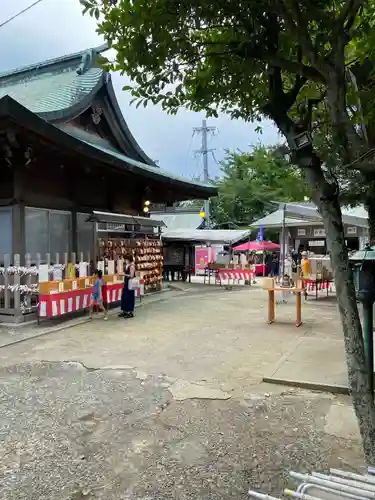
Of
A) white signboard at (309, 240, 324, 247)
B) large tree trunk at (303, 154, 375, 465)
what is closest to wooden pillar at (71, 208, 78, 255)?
large tree trunk at (303, 154, 375, 465)

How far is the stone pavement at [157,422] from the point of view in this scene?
301 centimetres

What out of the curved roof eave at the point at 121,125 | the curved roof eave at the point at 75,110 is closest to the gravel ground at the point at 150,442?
the curved roof eave at the point at 75,110

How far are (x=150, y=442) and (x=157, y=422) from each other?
16.2 inches

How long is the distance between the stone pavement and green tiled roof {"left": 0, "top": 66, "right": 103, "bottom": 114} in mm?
6957

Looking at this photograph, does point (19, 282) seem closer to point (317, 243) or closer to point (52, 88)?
point (52, 88)

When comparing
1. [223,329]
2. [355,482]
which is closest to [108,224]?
[223,329]

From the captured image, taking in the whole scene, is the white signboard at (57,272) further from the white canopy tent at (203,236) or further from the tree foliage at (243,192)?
the tree foliage at (243,192)

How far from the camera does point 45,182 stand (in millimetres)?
10148

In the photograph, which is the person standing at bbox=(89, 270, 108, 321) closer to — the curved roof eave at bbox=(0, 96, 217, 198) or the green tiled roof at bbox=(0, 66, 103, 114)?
the curved roof eave at bbox=(0, 96, 217, 198)

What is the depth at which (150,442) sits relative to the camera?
11.7 feet

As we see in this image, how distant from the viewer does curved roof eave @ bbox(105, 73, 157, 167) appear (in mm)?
12766

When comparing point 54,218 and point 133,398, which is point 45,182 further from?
Answer: point 133,398

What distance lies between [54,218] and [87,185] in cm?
168

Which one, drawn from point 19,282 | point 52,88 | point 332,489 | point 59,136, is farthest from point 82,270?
point 332,489
